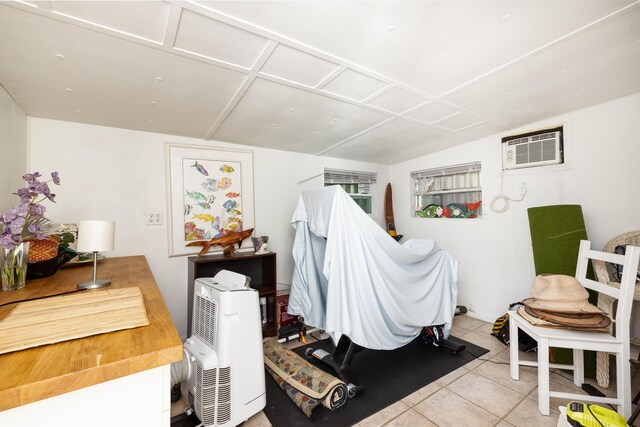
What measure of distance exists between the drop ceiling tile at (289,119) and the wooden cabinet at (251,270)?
1354 mm

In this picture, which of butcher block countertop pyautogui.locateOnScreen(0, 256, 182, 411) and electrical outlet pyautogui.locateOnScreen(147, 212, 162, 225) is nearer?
butcher block countertop pyautogui.locateOnScreen(0, 256, 182, 411)

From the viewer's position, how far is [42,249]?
142 centimetres

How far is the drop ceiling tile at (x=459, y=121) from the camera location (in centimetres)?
249

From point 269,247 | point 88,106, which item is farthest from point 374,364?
point 88,106

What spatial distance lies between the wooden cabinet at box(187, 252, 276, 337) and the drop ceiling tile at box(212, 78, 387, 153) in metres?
1.35

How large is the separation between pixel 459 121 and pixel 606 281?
1.80 metres

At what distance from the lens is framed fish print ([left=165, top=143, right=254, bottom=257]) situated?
279cm

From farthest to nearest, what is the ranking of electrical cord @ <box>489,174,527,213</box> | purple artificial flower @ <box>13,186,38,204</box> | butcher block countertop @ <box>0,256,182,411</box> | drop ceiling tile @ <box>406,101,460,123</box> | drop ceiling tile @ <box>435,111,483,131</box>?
electrical cord @ <box>489,174,527,213</box> → drop ceiling tile @ <box>435,111,483,131</box> → drop ceiling tile @ <box>406,101,460,123</box> → purple artificial flower @ <box>13,186,38,204</box> → butcher block countertop @ <box>0,256,182,411</box>

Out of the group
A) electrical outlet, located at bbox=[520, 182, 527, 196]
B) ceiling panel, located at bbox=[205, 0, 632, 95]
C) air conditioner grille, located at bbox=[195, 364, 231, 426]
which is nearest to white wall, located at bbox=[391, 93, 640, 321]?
electrical outlet, located at bbox=[520, 182, 527, 196]

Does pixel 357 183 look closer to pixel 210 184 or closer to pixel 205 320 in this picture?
pixel 210 184

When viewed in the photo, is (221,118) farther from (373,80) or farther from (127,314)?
(127,314)

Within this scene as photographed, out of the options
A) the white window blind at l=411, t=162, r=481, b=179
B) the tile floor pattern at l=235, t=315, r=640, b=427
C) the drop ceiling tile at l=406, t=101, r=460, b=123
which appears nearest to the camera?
the tile floor pattern at l=235, t=315, r=640, b=427

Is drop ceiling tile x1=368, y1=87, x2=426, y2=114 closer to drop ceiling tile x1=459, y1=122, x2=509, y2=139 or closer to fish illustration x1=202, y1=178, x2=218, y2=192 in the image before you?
drop ceiling tile x1=459, y1=122, x2=509, y2=139

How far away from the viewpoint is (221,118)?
2352mm
